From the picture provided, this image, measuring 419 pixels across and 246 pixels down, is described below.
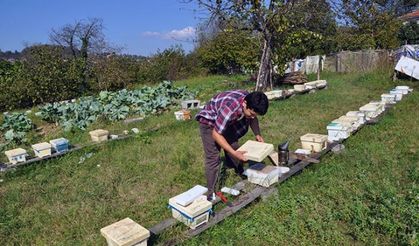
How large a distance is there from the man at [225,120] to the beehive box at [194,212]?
448 millimetres

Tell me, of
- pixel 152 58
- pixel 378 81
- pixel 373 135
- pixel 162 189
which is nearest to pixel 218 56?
pixel 152 58

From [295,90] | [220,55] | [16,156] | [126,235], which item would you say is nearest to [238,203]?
[126,235]

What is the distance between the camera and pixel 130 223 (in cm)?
303

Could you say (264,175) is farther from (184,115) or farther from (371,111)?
(184,115)

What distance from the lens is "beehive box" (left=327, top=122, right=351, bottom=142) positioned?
5.61 meters

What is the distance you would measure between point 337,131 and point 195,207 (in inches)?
132

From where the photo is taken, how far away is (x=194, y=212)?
10.6ft

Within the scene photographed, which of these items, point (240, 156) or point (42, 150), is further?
point (42, 150)

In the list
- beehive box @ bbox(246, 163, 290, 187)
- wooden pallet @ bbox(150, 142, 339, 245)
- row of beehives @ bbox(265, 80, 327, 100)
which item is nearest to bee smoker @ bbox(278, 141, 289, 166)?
wooden pallet @ bbox(150, 142, 339, 245)

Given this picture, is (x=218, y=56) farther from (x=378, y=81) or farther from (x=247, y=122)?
(x=247, y=122)

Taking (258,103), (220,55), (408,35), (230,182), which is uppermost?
(220,55)

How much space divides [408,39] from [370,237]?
113 ft

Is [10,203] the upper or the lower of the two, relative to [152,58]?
lower

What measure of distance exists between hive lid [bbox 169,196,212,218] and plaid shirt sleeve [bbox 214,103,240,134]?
28.4 inches
